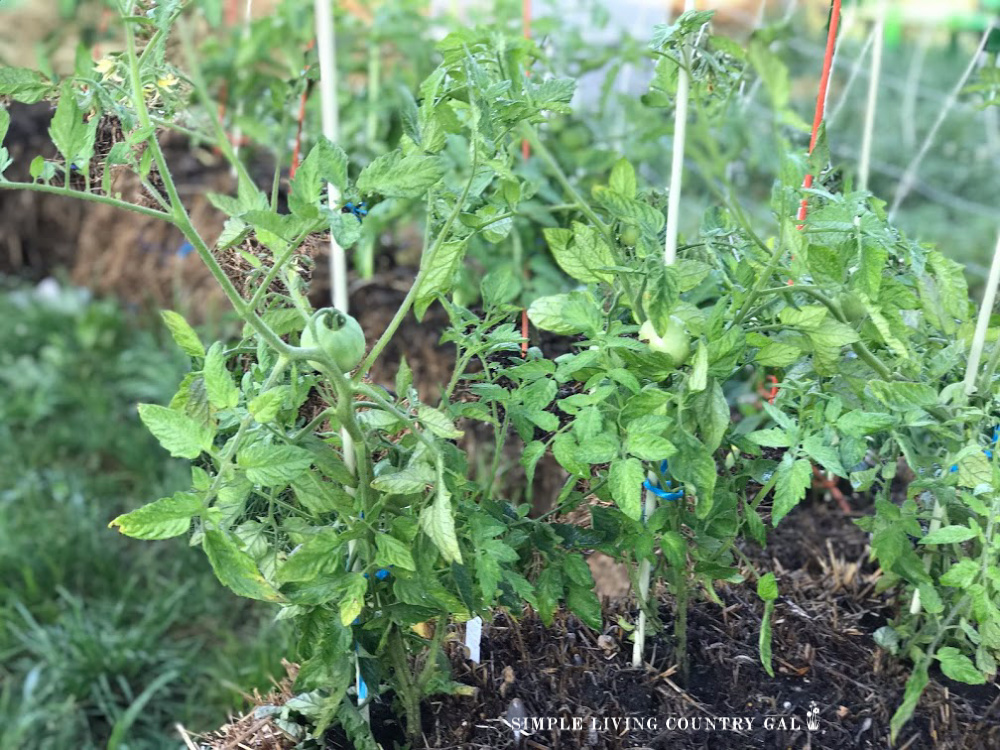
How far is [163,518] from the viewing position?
80cm

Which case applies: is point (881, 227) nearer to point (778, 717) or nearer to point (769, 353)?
point (769, 353)

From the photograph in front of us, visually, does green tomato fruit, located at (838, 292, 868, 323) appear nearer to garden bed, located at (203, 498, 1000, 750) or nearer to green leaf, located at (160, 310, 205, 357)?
garden bed, located at (203, 498, 1000, 750)

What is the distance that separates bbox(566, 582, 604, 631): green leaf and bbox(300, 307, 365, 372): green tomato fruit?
360mm

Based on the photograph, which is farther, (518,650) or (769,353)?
(518,650)

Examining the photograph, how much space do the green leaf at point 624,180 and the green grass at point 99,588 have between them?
0.96 meters

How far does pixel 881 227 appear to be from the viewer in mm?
932

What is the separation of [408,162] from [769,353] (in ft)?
1.33

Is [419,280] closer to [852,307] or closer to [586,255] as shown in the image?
[586,255]

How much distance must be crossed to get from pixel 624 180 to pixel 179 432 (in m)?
0.56

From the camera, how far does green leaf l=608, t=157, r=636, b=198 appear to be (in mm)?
1085

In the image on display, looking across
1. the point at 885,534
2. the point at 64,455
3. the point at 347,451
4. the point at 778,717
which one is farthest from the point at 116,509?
the point at 885,534

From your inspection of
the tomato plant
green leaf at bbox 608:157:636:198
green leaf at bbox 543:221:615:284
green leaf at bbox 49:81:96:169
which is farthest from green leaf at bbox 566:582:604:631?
green leaf at bbox 49:81:96:169

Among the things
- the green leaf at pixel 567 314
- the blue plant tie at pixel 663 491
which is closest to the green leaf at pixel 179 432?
the green leaf at pixel 567 314

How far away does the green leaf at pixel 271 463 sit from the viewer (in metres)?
0.83
